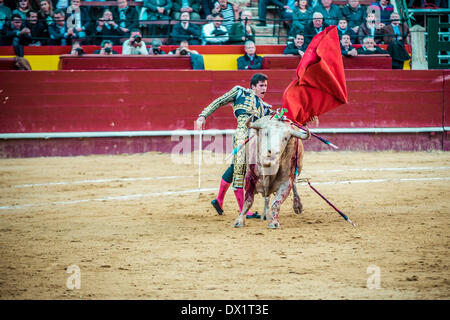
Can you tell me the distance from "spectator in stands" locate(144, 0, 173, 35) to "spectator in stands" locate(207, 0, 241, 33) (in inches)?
30.6

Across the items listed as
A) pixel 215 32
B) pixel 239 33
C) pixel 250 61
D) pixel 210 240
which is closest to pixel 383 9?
pixel 239 33

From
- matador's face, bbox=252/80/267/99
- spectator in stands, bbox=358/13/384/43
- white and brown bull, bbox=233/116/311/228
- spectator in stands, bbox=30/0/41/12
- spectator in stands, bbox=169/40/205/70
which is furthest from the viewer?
spectator in stands, bbox=30/0/41/12

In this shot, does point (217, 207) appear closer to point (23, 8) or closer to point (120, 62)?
point (120, 62)

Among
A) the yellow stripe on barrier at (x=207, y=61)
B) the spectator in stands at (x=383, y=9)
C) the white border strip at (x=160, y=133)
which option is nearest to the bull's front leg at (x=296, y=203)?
the white border strip at (x=160, y=133)

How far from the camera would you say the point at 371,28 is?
10633 millimetres

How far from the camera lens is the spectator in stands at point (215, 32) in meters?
10.3

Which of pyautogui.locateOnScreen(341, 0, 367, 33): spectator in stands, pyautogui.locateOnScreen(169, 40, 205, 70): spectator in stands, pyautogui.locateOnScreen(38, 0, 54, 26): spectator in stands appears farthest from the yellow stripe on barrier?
pyautogui.locateOnScreen(341, 0, 367, 33): spectator in stands

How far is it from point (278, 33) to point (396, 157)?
127 inches

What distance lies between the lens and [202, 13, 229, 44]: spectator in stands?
10.3 meters

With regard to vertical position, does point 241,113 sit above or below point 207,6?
below

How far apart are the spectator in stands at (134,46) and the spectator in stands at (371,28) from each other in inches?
141

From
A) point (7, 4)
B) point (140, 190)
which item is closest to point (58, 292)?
point (140, 190)

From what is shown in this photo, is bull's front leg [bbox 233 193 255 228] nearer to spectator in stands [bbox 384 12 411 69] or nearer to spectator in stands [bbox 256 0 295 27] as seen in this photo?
spectator in stands [bbox 384 12 411 69]

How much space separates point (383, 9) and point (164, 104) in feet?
14.1
